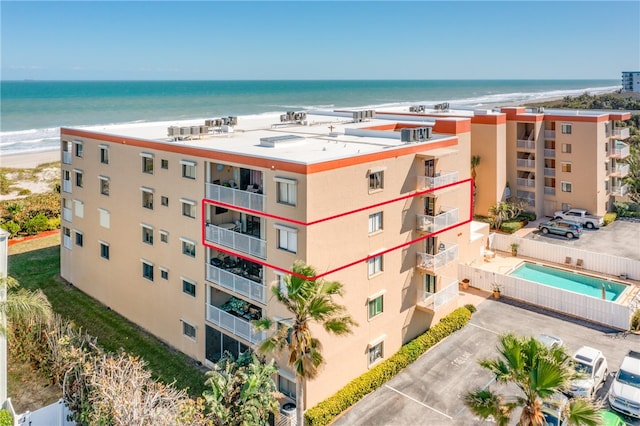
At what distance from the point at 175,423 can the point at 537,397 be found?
10.5 meters

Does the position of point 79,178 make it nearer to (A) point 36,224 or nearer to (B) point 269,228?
(A) point 36,224

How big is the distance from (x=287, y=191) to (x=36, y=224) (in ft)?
113

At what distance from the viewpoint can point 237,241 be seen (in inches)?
851

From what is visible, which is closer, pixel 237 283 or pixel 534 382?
pixel 534 382

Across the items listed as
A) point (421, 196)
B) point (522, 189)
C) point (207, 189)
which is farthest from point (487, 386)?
point (522, 189)

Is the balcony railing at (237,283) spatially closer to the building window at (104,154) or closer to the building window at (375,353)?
the building window at (375,353)

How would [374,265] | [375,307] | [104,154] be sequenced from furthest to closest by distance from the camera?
[104,154] → [375,307] → [374,265]

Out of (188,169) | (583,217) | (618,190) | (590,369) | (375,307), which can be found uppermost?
(188,169)

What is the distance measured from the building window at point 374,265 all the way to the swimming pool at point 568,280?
15.6 metres

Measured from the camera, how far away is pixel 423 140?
25.4 m

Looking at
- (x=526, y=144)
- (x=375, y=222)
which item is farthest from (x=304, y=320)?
(x=526, y=144)

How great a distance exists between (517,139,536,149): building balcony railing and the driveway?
19.8 metres

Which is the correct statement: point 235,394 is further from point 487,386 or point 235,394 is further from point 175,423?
point 487,386

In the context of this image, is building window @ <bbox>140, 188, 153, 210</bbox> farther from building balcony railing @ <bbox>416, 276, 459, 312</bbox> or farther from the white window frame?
building balcony railing @ <bbox>416, 276, 459, 312</bbox>
